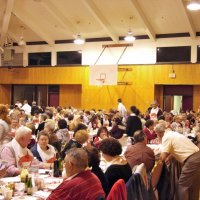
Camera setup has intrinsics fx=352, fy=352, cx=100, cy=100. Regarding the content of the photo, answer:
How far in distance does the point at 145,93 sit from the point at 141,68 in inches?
51.9

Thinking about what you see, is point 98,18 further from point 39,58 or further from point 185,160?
point 185,160

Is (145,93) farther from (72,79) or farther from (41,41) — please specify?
(41,41)

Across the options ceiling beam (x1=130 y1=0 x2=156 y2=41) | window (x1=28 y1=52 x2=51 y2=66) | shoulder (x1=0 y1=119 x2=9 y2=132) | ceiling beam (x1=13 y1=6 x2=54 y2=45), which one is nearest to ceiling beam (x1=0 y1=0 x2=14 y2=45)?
ceiling beam (x1=13 y1=6 x2=54 y2=45)

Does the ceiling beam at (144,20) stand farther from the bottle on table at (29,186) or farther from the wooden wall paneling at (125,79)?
the bottle on table at (29,186)

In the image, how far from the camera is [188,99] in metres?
18.0

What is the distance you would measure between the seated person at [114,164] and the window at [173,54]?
13909mm

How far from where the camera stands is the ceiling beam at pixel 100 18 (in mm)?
15066

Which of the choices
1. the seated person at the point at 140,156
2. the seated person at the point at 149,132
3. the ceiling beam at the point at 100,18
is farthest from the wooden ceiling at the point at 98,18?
the seated person at the point at 140,156

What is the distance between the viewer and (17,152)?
4.61 metres

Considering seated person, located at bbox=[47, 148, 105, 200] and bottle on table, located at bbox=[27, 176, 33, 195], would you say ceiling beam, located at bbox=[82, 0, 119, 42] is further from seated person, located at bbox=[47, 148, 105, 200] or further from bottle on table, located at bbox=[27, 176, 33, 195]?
seated person, located at bbox=[47, 148, 105, 200]

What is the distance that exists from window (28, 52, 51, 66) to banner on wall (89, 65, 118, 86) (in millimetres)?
3258

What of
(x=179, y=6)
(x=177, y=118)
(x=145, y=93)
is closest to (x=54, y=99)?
(x=145, y=93)

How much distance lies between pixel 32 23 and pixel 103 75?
14.9ft

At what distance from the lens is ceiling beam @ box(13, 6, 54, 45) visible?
56.6ft
